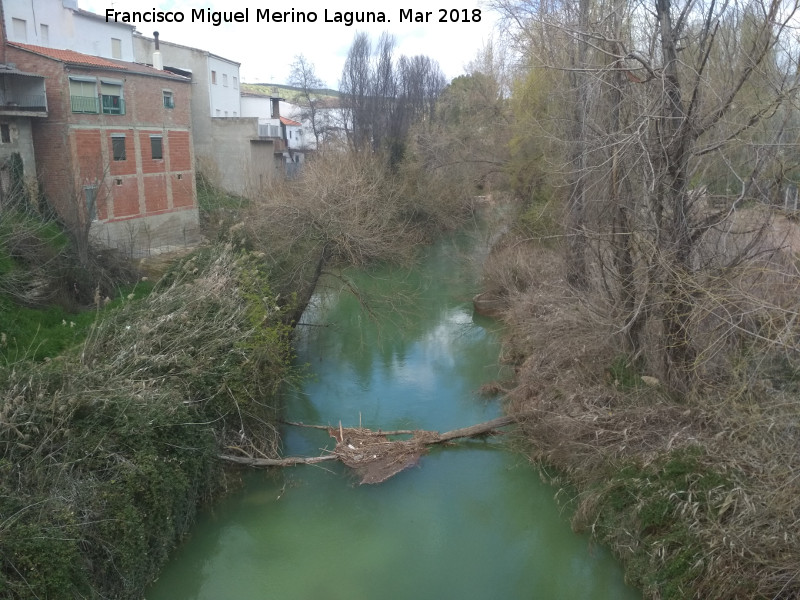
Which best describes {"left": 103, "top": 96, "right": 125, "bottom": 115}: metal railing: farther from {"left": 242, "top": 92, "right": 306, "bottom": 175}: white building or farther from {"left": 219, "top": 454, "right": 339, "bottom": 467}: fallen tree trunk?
{"left": 242, "top": 92, "right": 306, "bottom": 175}: white building

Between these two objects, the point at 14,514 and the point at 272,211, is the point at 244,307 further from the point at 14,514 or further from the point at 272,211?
the point at 14,514

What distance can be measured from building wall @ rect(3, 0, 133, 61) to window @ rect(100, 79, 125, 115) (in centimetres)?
424

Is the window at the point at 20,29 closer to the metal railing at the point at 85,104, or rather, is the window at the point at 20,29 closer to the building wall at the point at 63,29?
the building wall at the point at 63,29

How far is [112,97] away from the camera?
1969cm

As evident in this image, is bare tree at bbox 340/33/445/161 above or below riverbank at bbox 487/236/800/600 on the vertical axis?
above

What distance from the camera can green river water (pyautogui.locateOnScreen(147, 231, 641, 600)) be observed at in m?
7.81

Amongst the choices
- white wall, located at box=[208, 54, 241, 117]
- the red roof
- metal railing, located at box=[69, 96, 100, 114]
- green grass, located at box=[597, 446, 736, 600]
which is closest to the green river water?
green grass, located at box=[597, 446, 736, 600]

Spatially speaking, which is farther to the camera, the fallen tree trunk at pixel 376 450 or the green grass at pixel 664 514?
the fallen tree trunk at pixel 376 450

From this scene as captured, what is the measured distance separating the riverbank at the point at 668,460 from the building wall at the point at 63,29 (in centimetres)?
1977

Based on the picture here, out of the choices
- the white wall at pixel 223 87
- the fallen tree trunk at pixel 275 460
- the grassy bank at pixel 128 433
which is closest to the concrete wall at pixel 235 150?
the white wall at pixel 223 87

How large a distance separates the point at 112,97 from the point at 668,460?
18.4 meters

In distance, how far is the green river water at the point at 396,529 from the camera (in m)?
7.81

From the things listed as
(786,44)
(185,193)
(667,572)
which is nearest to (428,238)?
(185,193)

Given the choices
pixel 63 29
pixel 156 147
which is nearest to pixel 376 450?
pixel 156 147
